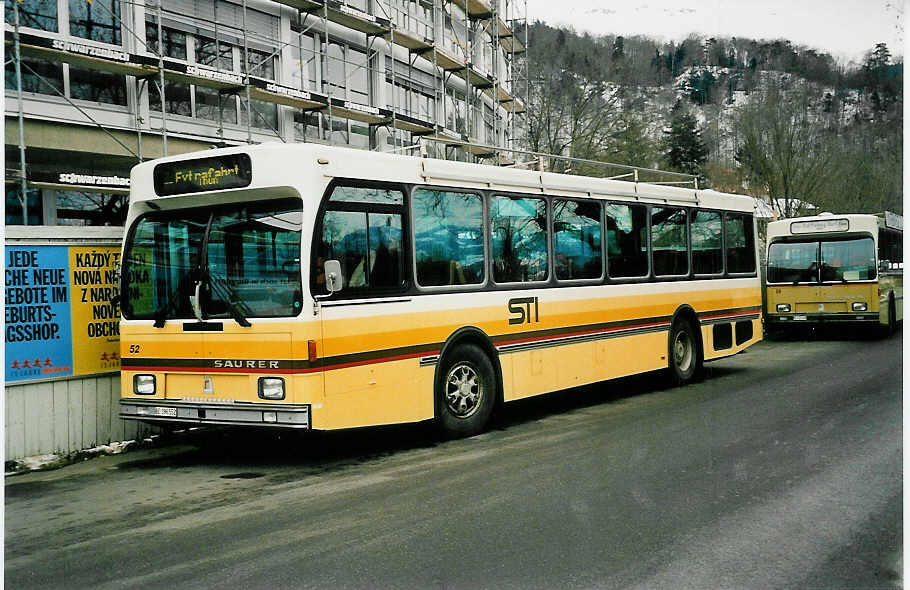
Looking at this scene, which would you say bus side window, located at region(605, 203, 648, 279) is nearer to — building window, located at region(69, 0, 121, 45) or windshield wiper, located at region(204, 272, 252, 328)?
windshield wiper, located at region(204, 272, 252, 328)

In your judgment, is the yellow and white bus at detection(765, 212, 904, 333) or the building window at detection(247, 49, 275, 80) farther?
the building window at detection(247, 49, 275, 80)

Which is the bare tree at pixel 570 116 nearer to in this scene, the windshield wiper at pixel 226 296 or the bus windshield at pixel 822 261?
the bus windshield at pixel 822 261

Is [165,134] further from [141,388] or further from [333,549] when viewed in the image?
[333,549]

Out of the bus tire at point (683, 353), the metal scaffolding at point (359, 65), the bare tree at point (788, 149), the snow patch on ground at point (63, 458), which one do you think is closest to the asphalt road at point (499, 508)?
the snow patch on ground at point (63, 458)

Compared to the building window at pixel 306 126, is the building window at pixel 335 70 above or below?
above

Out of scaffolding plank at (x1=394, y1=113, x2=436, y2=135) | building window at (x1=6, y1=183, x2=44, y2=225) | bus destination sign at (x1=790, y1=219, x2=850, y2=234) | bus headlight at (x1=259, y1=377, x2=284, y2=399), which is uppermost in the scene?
scaffolding plank at (x1=394, y1=113, x2=436, y2=135)

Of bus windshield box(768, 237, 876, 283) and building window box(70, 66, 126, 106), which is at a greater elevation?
building window box(70, 66, 126, 106)

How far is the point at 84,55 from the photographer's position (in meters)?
17.1

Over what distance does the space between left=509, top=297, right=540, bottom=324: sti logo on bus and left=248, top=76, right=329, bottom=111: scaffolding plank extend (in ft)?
43.3

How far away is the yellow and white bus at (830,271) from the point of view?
66.4ft

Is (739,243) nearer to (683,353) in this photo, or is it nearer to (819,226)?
(683,353)

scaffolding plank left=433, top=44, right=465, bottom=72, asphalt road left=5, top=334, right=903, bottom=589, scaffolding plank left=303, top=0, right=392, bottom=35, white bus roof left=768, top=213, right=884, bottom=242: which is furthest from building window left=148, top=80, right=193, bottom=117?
white bus roof left=768, top=213, right=884, bottom=242

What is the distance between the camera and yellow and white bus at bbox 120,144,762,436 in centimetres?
758

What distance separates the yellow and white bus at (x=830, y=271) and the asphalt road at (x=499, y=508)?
10968 millimetres
